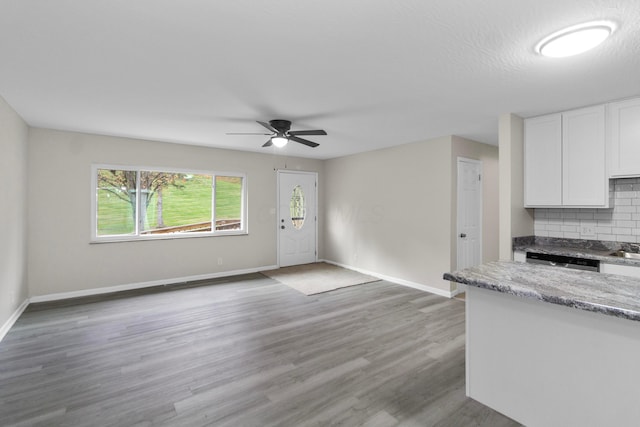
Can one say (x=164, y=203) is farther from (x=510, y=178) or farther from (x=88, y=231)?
(x=510, y=178)

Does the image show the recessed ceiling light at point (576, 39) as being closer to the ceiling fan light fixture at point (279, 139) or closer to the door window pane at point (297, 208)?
the ceiling fan light fixture at point (279, 139)

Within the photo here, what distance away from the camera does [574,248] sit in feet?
11.4

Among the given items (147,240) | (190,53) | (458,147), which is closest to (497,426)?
(190,53)

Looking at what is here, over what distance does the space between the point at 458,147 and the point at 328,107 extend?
2396mm

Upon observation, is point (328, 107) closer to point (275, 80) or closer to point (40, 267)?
point (275, 80)

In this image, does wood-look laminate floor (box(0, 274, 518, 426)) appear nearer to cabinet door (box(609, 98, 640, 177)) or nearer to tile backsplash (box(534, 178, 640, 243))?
tile backsplash (box(534, 178, 640, 243))

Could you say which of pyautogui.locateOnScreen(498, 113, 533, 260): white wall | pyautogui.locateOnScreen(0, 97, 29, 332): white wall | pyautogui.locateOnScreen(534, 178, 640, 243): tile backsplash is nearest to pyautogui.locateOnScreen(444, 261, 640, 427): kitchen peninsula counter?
pyautogui.locateOnScreen(498, 113, 533, 260): white wall

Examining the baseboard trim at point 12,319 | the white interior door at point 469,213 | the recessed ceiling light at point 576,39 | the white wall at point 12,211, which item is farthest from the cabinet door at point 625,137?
the baseboard trim at point 12,319

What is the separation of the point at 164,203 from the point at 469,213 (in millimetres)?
5105

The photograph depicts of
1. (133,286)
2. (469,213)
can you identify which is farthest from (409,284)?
(133,286)

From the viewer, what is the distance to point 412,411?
207 centimetres

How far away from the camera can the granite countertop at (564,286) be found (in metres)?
1.36

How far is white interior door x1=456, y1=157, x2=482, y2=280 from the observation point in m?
4.70

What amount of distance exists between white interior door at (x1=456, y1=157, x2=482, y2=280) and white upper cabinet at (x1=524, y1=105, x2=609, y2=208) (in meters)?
1.12
